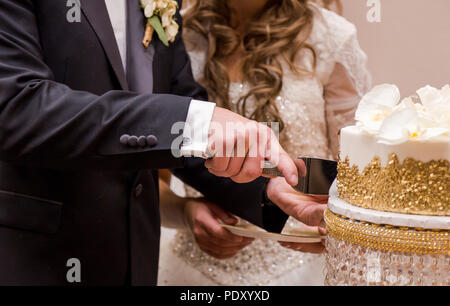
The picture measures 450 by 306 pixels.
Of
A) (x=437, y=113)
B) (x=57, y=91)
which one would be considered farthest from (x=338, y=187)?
(x=57, y=91)

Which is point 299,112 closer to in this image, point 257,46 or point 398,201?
point 257,46

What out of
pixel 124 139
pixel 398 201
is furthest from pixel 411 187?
pixel 124 139

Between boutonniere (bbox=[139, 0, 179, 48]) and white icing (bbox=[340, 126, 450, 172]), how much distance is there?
20.8 inches

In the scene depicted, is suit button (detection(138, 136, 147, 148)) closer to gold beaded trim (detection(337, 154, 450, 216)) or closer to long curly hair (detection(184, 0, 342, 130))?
gold beaded trim (detection(337, 154, 450, 216))

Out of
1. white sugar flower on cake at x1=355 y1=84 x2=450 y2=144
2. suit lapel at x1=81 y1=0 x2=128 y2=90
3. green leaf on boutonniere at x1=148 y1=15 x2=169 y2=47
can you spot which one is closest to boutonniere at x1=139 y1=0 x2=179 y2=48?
green leaf on boutonniere at x1=148 y1=15 x2=169 y2=47

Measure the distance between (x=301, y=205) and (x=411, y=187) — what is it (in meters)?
0.32

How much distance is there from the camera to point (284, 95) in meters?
1.36

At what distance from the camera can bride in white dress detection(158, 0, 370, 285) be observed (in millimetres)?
1344

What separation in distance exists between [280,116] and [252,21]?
0.27 meters

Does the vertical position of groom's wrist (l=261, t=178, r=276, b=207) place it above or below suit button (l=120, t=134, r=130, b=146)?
below

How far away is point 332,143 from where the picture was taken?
1443 mm

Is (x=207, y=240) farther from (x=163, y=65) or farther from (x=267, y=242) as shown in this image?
(x=163, y=65)

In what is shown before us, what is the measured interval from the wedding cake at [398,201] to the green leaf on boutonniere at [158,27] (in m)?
0.54

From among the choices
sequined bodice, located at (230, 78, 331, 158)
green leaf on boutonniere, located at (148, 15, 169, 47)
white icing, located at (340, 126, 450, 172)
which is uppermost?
green leaf on boutonniere, located at (148, 15, 169, 47)
